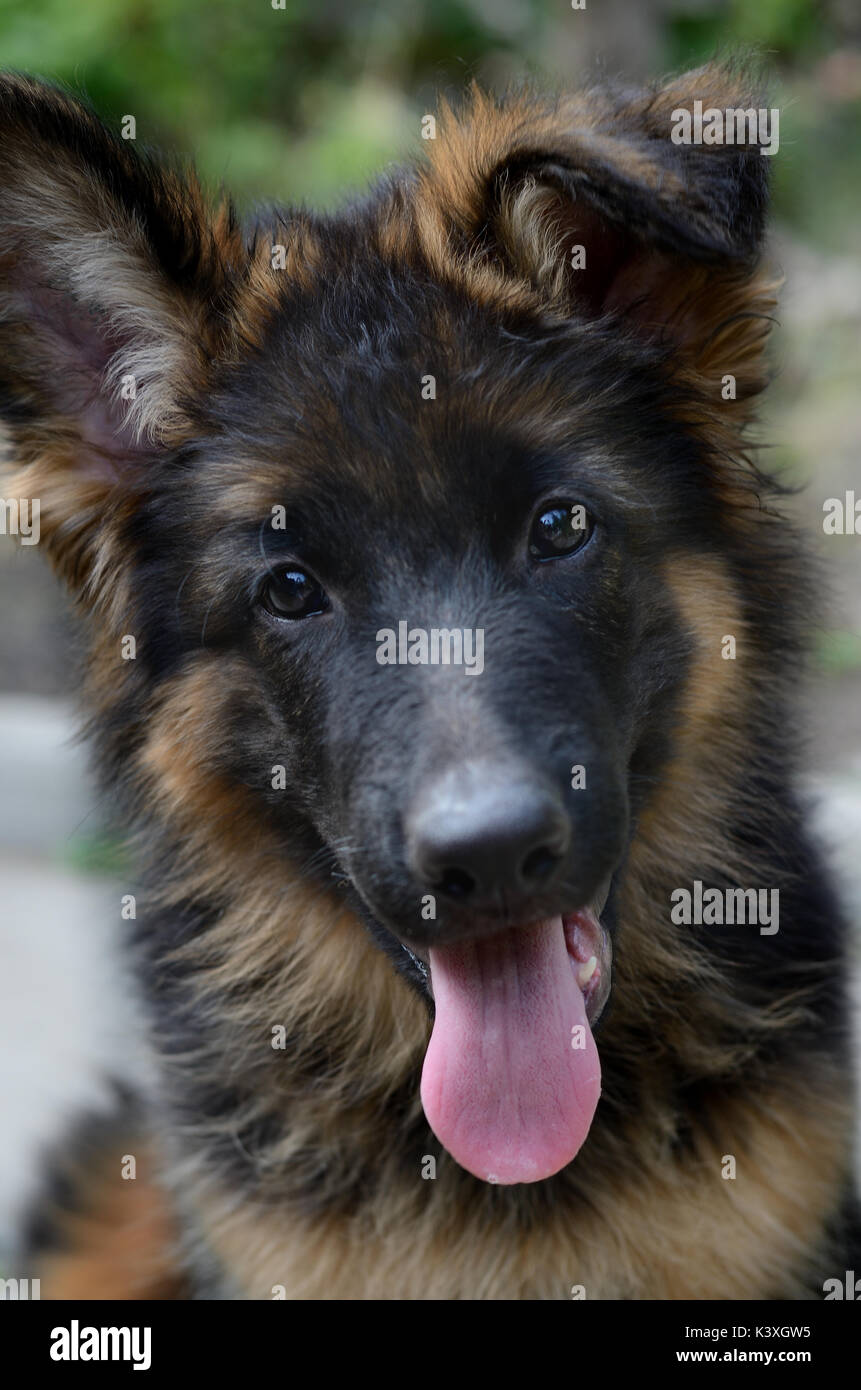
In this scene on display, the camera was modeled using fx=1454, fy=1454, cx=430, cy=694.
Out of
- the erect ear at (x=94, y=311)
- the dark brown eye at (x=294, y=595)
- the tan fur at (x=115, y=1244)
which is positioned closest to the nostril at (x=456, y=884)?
the dark brown eye at (x=294, y=595)

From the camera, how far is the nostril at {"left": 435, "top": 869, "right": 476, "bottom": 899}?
8.82 feet

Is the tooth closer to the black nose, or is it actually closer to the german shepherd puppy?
the german shepherd puppy

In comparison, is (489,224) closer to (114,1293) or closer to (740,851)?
(740,851)

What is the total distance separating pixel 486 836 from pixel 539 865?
0.16 meters

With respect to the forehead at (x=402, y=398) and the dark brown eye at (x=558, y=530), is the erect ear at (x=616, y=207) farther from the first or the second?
the dark brown eye at (x=558, y=530)

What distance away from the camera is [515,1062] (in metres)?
3.03

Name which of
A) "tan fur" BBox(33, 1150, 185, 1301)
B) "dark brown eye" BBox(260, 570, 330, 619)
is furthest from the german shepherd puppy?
"tan fur" BBox(33, 1150, 185, 1301)

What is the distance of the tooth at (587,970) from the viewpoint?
10.2 feet

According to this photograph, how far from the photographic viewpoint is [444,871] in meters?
2.69

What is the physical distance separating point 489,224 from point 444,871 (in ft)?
5.03

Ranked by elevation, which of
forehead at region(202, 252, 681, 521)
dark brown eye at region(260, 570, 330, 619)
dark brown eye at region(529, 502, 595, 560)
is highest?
forehead at region(202, 252, 681, 521)

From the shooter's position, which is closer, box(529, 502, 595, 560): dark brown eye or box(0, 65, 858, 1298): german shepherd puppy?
box(0, 65, 858, 1298): german shepherd puppy

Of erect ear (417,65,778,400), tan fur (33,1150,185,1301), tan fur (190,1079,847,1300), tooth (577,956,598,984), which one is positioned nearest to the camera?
erect ear (417,65,778,400)

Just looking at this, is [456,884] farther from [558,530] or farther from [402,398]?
[402,398]
